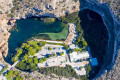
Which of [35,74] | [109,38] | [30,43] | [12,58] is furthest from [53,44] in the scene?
[109,38]

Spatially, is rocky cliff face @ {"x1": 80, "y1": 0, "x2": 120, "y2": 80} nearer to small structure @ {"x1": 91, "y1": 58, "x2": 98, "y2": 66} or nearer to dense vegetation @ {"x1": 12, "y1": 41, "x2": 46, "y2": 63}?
small structure @ {"x1": 91, "y1": 58, "x2": 98, "y2": 66}

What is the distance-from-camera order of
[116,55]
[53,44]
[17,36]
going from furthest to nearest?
[17,36] < [53,44] < [116,55]

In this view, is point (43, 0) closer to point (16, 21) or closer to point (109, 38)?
point (16, 21)

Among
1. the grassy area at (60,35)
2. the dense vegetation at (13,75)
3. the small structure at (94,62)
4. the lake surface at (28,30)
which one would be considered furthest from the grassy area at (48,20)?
the dense vegetation at (13,75)

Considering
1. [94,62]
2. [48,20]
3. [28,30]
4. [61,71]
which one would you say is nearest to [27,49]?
[28,30]

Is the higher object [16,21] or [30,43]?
[16,21]
